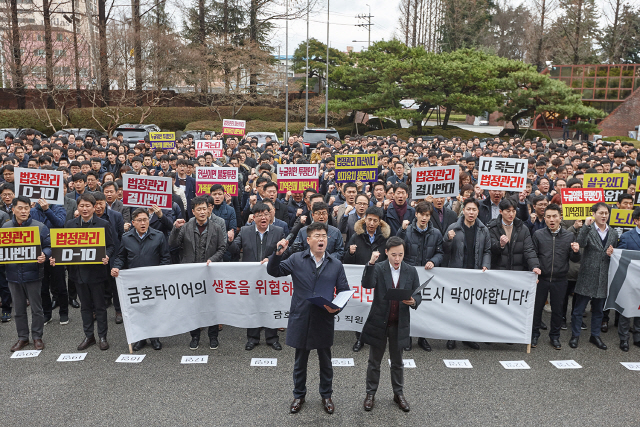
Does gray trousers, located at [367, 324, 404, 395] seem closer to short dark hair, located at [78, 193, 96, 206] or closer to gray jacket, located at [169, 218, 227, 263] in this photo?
gray jacket, located at [169, 218, 227, 263]

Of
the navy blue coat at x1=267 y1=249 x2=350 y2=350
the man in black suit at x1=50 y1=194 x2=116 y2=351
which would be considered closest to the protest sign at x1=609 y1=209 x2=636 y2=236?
the navy blue coat at x1=267 y1=249 x2=350 y2=350

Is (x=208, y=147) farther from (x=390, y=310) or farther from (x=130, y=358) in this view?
(x=390, y=310)

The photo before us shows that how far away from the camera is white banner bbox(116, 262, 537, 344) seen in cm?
A: 682

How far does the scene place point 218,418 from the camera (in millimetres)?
5219

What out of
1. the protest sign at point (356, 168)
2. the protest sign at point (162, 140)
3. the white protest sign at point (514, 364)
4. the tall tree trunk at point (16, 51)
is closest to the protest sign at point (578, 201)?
the white protest sign at point (514, 364)

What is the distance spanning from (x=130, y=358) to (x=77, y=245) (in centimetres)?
156

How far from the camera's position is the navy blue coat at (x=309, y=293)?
5238mm

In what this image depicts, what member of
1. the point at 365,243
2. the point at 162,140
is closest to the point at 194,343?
the point at 365,243

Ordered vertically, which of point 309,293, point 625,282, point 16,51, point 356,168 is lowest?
point 625,282

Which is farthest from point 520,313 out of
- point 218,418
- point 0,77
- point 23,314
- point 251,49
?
point 0,77

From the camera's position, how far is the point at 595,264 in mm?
7066

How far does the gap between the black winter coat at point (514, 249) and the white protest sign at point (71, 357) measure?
5324 millimetres

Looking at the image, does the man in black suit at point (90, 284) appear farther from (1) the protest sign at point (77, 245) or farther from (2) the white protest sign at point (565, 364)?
(2) the white protest sign at point (565, 364)

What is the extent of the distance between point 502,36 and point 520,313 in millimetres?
73741
